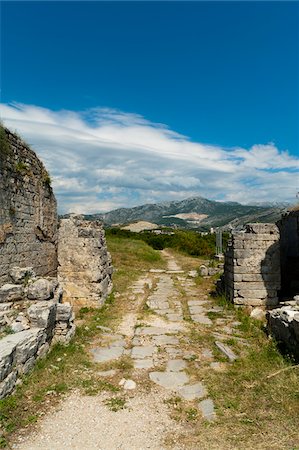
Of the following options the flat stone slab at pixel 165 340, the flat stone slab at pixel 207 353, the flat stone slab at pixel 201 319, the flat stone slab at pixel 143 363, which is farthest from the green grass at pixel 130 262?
the flat stone slab at pixel 143 363

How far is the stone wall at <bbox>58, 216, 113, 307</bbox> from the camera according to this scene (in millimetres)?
10305

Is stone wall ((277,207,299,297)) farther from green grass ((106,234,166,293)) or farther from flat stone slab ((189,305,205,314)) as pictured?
green grass ((106,234,166,293))

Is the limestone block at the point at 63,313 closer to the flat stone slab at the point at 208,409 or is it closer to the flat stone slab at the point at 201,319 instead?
the flat stone slab at the point at 208,409

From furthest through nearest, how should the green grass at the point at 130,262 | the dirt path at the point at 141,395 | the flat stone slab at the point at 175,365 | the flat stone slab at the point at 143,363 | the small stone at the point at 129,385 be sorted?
1. the green grass at the point at 130,262
2. the flat stone slab at the point at 143,363
3. the flat stone slab at the point at 175,365
4. the small stone at the point at 129,385
5. the dirt path at the point at 141,395

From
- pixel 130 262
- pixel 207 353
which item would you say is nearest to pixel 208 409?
pixel 207 353

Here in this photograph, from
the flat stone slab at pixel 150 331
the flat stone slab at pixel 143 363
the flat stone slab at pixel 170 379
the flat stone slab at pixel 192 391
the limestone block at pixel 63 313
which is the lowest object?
the flat stone slab at pixel 150 331

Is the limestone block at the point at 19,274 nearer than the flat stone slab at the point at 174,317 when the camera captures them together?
Yes

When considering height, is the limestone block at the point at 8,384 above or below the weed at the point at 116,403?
above

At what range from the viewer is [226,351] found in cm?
684

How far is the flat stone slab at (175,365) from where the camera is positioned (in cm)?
612

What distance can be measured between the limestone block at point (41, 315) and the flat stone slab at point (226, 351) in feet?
11.0

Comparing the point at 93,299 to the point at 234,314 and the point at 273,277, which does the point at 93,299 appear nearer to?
the point at 234,314

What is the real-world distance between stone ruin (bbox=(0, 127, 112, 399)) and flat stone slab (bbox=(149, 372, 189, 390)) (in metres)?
2.01

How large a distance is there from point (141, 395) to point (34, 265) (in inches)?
208
